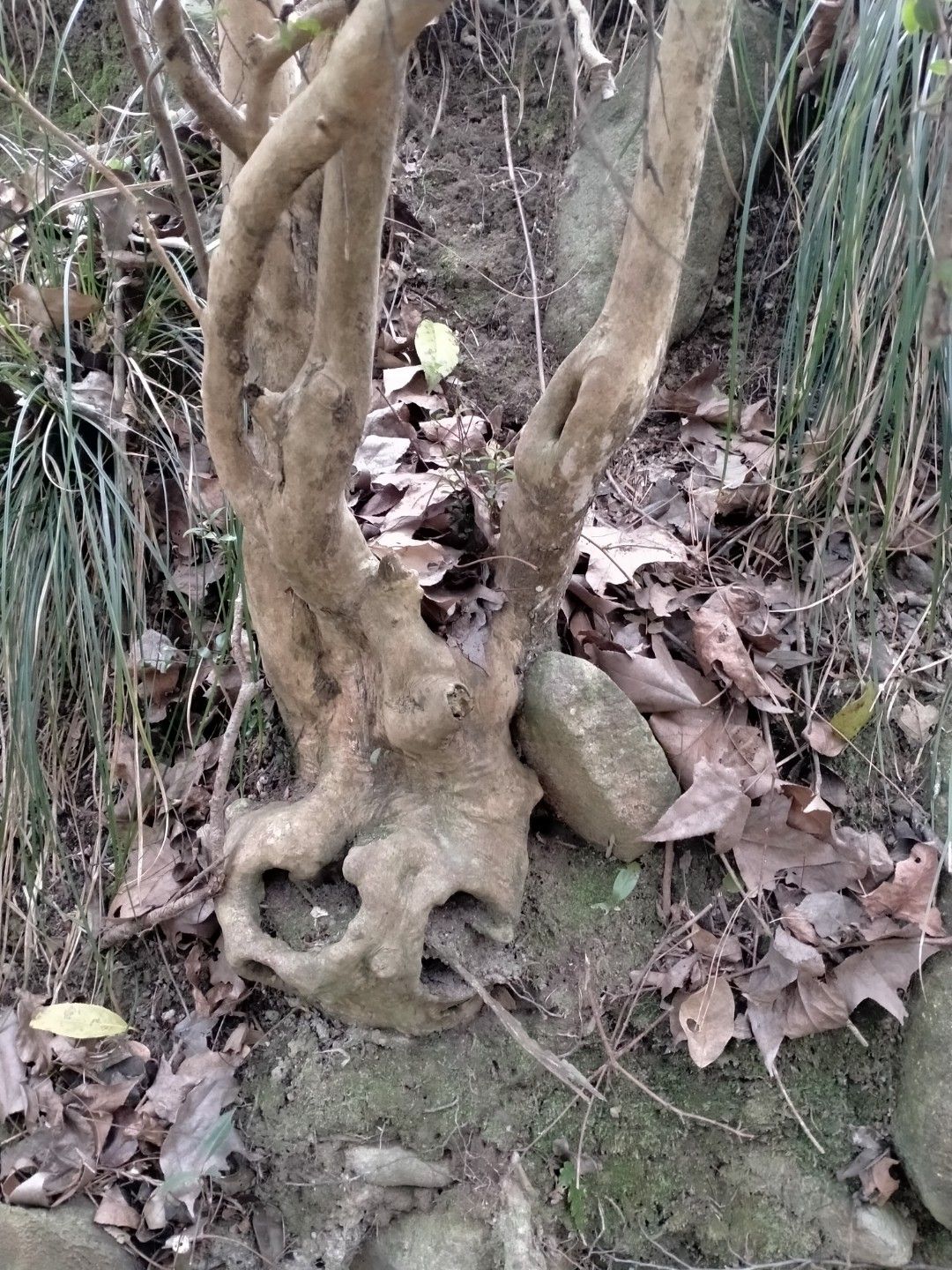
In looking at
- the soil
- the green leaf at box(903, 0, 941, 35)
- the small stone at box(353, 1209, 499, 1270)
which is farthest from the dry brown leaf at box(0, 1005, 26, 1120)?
the green leaf at box(903, 0, 941, 35)

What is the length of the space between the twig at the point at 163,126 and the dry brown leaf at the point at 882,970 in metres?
1.69

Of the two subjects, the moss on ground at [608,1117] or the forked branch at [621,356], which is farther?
the moss on ground at [608,1117]

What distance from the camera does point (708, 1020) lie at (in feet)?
5.74

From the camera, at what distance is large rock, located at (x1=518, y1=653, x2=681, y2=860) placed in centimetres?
177

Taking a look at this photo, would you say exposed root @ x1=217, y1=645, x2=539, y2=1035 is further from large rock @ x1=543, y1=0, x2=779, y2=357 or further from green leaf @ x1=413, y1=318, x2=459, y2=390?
large rock @ x1=543, y1=0, x2=779, y2=357

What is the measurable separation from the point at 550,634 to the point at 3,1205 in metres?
1.54

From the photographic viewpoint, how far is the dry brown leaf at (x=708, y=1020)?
174 centimetres

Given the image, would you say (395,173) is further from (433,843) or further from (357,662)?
(433,843)

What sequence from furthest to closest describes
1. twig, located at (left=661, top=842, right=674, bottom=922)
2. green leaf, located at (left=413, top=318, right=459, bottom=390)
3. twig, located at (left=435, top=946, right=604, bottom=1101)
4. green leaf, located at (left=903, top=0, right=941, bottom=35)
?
green leaf, located at (left=413, top=318, right=459, bottom=390)
twig, located at (left=661, top=842, right=674, bottom=922)
twig, located at (left=435, top=946, right=604, bottom=1101)
green leaf, located at (left=903, top=0, right=941, bottom=35)

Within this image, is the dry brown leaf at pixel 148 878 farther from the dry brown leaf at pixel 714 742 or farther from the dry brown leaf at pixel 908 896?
the dry brown leaf at pixel 908 896

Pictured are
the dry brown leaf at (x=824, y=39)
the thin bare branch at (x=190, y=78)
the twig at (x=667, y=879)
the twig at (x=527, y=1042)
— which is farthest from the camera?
the dry brown leaf at (x=824, y=39)

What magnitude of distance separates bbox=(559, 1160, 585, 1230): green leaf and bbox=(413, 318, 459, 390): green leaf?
5.87 ft

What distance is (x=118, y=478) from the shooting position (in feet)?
7.48

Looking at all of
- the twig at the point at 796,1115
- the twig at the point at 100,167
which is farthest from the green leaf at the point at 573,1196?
the twig at the point at 100,167
